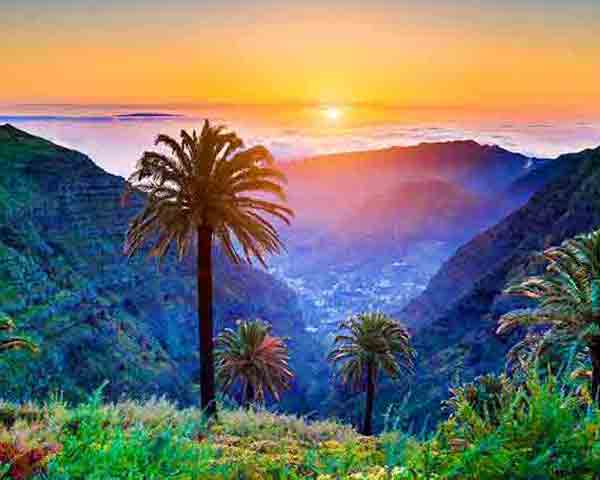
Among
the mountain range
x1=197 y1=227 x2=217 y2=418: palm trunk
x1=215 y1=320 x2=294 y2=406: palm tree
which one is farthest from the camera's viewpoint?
the mountain range

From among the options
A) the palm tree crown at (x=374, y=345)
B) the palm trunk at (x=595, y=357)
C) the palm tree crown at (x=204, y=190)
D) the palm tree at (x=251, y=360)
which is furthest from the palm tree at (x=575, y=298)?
the palm tree at (x=251, y=360)

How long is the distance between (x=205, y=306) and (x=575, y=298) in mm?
12069

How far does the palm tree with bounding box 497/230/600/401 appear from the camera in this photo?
56.0ft

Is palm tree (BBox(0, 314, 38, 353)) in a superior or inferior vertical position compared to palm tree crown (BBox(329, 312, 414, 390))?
superior

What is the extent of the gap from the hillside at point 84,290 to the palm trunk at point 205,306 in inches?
1046

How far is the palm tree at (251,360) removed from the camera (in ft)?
A: 110

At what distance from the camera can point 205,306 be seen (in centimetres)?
2059

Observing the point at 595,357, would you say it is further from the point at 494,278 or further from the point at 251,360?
the point at 494,278

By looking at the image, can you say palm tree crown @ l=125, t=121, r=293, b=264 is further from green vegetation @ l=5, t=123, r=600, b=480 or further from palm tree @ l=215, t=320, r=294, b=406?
palm tree @ l=215, t=320, r=294, b=406

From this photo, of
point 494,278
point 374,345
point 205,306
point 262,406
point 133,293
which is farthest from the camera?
point 133,293

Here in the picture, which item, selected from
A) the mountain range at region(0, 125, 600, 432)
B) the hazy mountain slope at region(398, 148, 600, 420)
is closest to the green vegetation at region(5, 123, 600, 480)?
the mountain range at region(0, 125, 600, 432)

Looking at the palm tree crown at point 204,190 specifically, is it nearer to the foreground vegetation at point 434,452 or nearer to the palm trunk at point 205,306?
the palm trunk at point 205,306

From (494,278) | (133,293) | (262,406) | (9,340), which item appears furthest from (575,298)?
(133,293)

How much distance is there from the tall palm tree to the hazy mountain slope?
130 feet
